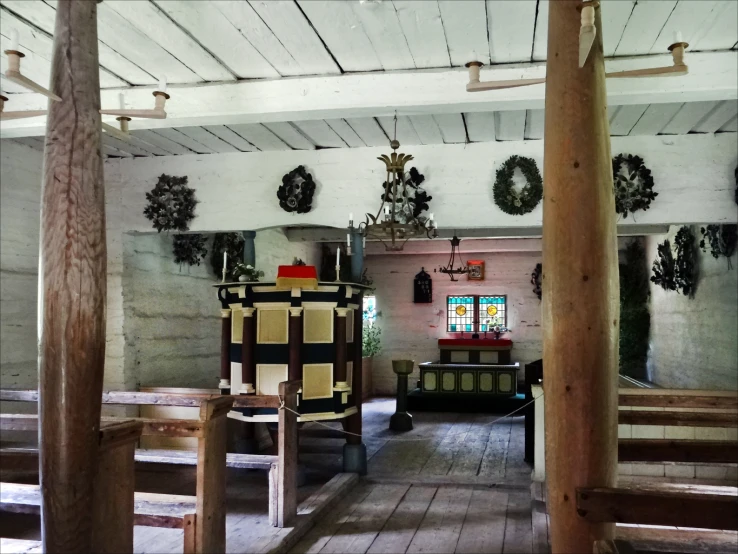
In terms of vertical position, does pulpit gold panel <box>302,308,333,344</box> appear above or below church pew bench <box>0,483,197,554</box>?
above

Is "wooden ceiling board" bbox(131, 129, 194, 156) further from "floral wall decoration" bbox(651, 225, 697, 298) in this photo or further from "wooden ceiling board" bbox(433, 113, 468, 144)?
"floral wall decoration" bbox(651, 225, 697, 298)

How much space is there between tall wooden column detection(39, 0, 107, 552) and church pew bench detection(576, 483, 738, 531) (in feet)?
4.69

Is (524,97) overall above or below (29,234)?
above

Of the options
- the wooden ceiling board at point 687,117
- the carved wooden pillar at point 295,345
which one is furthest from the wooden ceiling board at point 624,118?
the carved wooden pillar at point 295,345

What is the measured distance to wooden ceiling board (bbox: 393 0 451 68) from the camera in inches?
122

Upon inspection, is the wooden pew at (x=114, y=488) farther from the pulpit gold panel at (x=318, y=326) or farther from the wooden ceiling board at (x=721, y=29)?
the wooden ceiling board at (x=721, y=29)

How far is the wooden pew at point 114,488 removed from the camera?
197 centimetres

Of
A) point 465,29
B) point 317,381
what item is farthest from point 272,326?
point 465,29

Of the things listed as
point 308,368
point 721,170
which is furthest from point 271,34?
point 721,170

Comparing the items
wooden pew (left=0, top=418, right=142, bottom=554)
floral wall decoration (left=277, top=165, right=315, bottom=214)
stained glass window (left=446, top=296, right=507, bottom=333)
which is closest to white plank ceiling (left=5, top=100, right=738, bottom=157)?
floral wall decoration (left=277, top=165, right=315, bottom=214)

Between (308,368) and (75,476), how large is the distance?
3446 mm

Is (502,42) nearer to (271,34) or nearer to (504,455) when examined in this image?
(271,34)

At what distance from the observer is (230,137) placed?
545 centimetres

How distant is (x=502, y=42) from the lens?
3453 millimetres
